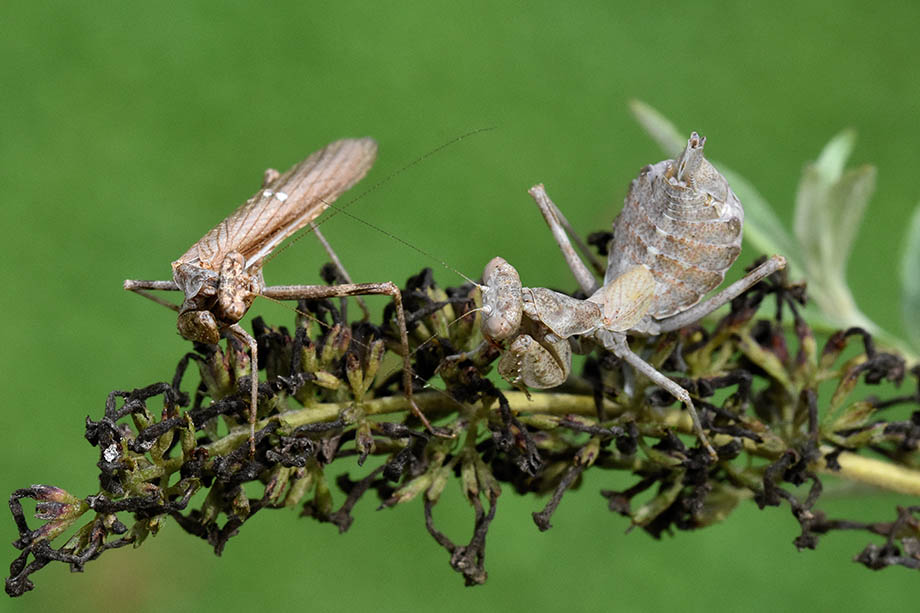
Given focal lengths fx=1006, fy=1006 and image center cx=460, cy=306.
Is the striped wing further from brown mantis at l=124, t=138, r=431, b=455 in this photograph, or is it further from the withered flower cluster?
the withered flower cluster

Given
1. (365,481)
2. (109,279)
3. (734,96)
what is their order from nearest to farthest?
(365,481), (109,279), (734,96)

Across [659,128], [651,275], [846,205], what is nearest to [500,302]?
[651,275]

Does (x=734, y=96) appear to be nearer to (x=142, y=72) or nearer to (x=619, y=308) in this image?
(x=142, y=72)

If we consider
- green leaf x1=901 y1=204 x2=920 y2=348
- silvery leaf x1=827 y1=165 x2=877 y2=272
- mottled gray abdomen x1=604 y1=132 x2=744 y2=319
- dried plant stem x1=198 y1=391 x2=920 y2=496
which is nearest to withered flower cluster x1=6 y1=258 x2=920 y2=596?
dried plant stem x1=198 y1=391 x2=920 y2=496

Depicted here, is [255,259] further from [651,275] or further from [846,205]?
[846,205]

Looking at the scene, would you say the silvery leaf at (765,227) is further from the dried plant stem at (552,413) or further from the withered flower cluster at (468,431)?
the dried plant stem at (552,413)

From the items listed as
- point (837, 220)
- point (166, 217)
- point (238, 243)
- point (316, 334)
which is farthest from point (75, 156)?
point (837, 220)
